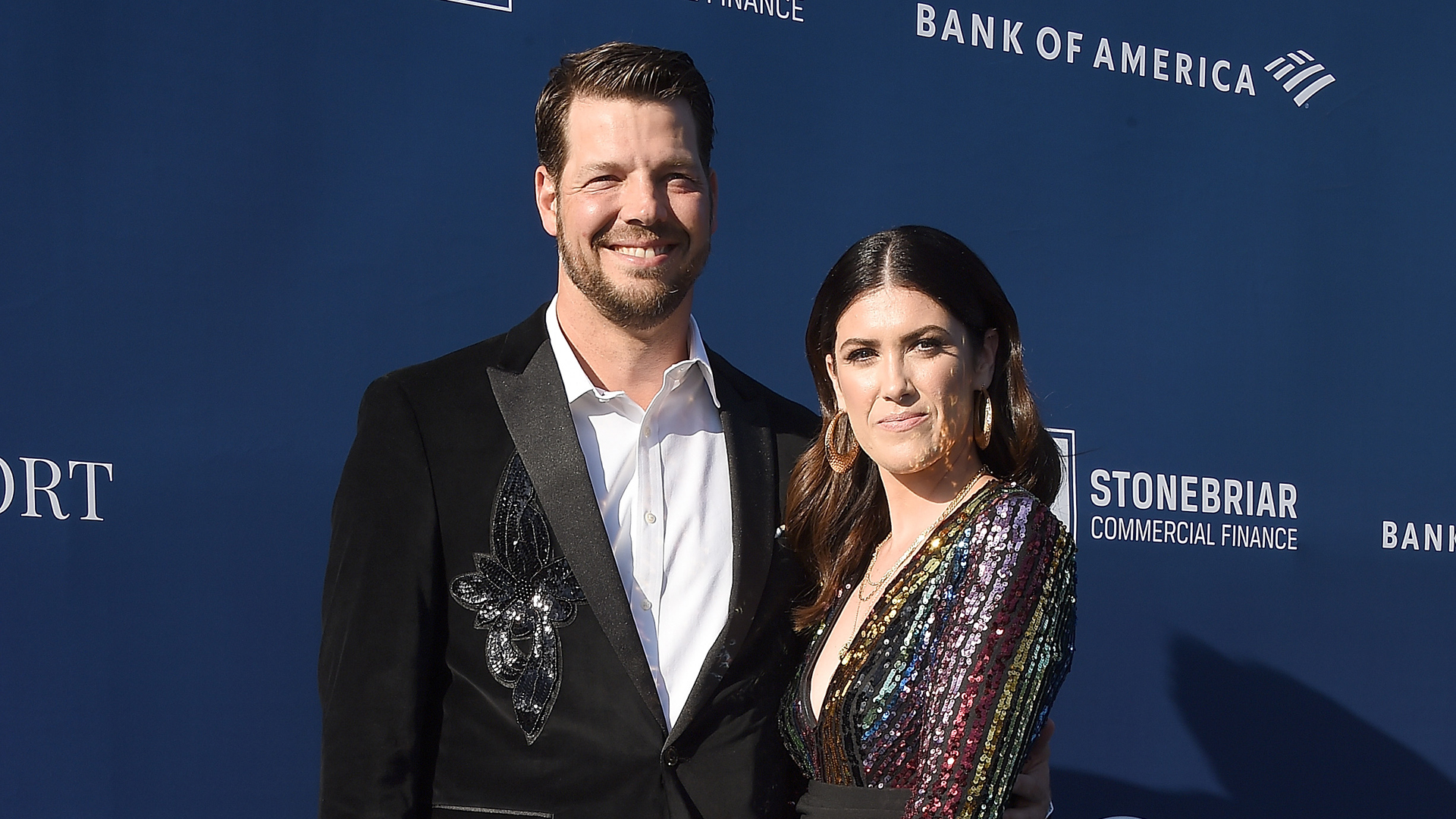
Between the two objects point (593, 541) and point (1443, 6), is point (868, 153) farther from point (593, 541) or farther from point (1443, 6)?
point (1443, 6)

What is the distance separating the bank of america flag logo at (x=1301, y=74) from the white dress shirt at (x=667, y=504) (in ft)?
7.20

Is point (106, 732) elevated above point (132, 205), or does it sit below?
below

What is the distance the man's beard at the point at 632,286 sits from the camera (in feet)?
6.01

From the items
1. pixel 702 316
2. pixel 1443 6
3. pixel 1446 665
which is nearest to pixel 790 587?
pixel 702 316

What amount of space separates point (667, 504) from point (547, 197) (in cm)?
51

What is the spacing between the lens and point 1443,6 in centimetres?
357

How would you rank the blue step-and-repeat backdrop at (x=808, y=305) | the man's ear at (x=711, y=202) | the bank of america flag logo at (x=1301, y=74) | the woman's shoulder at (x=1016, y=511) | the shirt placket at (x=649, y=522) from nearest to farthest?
the woman's shoulder at (x=1016, y=511)
the shirt placket at (x=649, y=522)
the man's ear at (x=711, y=202)
the blue step-and-repeat backdrop at (x=808, y=305)
the bank of america flag logo at (x=1301, y=74)

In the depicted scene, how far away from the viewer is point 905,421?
173 cm

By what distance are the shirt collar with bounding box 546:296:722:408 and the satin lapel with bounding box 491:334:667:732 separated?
1.1 inches

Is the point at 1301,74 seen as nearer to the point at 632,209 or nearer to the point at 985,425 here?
the point at 985,425

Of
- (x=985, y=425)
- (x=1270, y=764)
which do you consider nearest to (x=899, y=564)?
(x=985, y=425)

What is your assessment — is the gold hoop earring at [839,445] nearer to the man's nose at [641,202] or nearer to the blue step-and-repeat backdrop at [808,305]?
the man's nose at [641,202]

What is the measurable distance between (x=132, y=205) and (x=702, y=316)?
111 centimetres

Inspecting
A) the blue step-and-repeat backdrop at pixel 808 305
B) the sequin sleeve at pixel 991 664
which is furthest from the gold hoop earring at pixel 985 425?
the blue step-and-repeat backdrop at pixel 808 305
